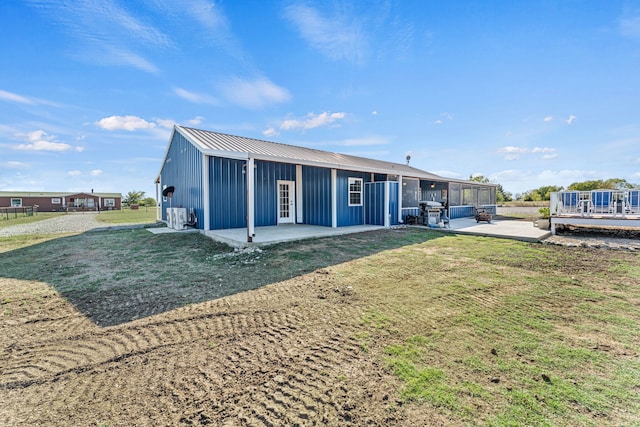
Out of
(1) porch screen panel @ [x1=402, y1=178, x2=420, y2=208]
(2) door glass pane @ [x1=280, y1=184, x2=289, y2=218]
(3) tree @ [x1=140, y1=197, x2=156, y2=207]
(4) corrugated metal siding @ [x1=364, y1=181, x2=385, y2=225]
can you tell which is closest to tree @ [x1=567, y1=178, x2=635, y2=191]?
(1) porch screen panel @ [x1=402, y1=178, x2=420, y2=208]

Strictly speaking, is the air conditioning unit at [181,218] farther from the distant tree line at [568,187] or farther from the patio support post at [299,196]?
the distant tree line at [568,187]

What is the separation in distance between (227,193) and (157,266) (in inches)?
190

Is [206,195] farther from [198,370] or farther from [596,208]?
[596,208]

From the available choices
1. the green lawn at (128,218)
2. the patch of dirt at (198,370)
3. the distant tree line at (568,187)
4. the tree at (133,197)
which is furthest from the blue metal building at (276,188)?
the tree at (133,197)

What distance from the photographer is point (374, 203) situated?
12.0 m

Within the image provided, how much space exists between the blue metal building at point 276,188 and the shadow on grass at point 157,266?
198cm

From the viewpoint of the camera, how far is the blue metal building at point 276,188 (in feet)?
32.3

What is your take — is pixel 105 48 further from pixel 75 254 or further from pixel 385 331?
pixel 385 331

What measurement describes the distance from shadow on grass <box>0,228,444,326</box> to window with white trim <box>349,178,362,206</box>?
3035mm

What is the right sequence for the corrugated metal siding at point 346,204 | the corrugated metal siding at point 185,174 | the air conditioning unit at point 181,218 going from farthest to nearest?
the corrugated metal siding at point 346,204 → the air conditioning unit at point 181,218 → the corrugated metal siding at point 185,174

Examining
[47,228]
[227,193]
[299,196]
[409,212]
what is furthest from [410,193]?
[47,228]

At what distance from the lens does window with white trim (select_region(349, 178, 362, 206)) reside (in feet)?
38.0

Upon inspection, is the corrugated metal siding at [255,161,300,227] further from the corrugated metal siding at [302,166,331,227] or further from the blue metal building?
the corrugated metal siding at [302,166,331,227]

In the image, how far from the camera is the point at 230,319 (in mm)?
3197
